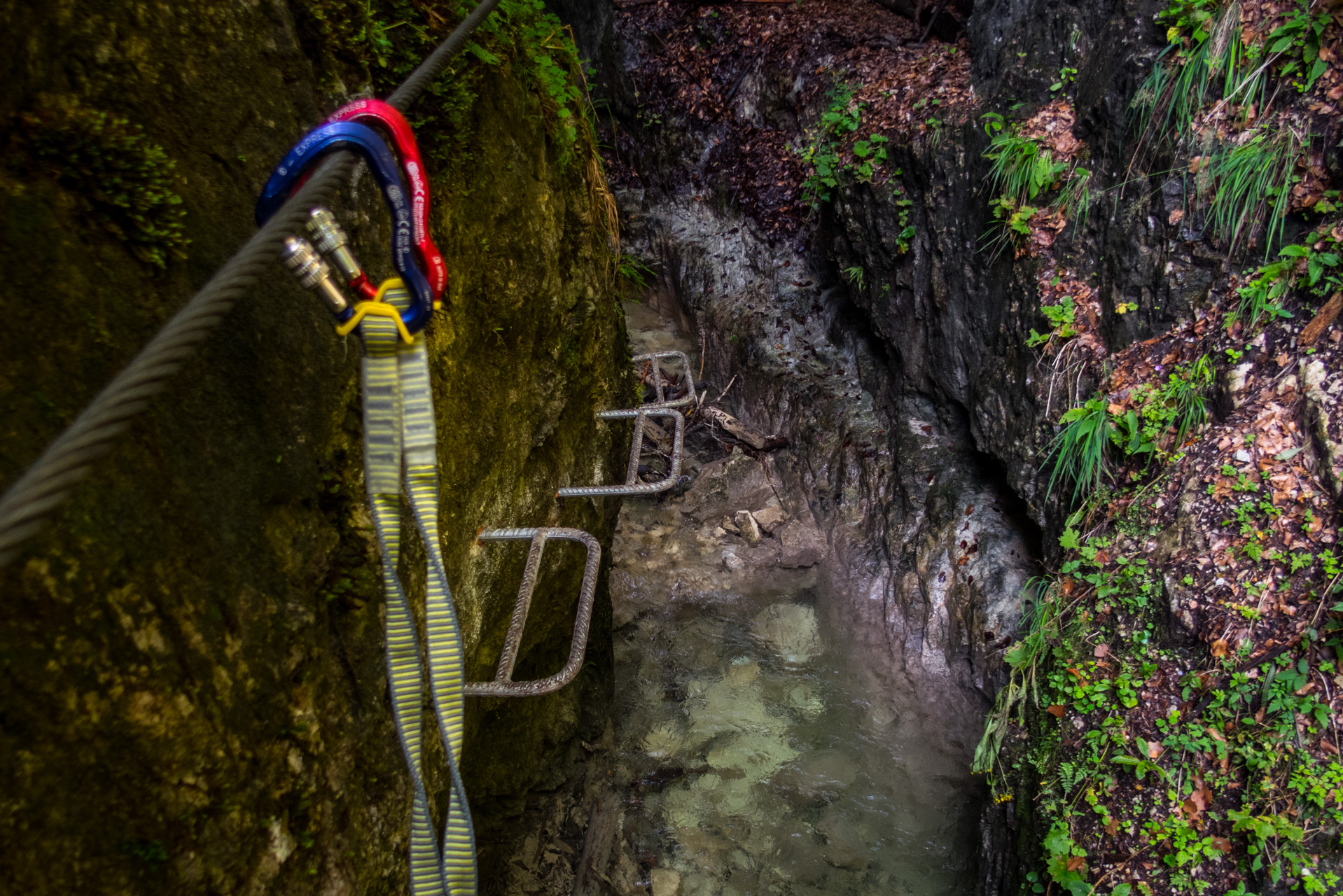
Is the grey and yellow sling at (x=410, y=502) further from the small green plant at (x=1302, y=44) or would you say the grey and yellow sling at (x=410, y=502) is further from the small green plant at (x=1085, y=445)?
the small green plant at (x=1302, y=44)

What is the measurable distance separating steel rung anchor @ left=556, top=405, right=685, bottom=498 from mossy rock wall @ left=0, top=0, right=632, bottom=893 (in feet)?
2.59

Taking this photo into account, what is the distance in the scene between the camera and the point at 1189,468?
3.15 metres

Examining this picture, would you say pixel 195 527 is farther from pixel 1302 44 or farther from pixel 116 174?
pixel 1302 44

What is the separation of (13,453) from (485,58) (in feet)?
6.07

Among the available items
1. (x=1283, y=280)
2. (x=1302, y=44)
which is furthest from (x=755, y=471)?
(x=1302, y=44)

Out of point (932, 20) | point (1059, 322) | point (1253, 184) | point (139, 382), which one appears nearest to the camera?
point (139, 382)

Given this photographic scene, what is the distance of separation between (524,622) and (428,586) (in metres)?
1.18

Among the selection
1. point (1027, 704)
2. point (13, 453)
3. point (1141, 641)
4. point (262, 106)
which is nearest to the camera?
point (13, 453)

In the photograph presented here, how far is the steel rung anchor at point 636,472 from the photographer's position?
8.96 ft

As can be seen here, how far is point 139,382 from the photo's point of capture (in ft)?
2.01

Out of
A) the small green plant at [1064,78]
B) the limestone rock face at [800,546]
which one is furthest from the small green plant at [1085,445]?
the limestone rock face at [800,546]

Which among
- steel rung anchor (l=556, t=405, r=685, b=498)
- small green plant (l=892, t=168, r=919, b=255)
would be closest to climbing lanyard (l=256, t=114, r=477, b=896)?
steel rung anchor (l=556, t=405, r=685, b=498)

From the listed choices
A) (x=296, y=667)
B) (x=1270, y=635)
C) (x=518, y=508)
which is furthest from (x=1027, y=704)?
(x=296, y=667)

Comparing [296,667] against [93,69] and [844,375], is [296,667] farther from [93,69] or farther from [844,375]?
[844,375]
